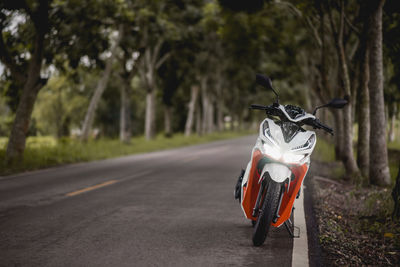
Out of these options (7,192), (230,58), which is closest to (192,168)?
(7,192)

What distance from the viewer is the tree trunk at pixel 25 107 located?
13.1m

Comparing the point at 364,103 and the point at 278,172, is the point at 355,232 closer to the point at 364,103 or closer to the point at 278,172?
the point at 278,172

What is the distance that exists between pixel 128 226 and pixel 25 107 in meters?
9.37

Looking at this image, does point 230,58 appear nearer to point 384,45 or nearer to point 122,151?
point 122,151

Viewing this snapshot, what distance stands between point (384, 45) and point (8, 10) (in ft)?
39.0

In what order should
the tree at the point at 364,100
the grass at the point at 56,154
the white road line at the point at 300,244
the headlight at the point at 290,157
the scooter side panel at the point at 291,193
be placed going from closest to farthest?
the white road line at the point at 300,244 < the headlight at the point at 290,157 < the scooter side panel at the point at 291,193 < the tree at the point at 364,100 < the grass at the point at 56,154

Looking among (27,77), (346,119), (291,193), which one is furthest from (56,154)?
(291,193)

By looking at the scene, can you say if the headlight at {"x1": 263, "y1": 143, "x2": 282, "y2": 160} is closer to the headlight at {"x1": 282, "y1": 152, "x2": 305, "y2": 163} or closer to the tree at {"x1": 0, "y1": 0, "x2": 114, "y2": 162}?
the headlight at {"x1": 282, "y1": 152, "x2": 305, "y2": 163}

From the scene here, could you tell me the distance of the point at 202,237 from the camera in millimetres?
5023

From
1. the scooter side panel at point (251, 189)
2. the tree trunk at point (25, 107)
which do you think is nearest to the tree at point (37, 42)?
the tree trunk at point (25, 107)

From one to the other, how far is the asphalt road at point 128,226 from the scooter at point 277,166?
411 mm

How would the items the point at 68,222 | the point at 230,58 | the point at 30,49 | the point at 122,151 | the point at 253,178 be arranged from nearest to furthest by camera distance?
the point at 253,178, the point at 68,222, the point at 30,49, the point at 122,151, the point at 230,58

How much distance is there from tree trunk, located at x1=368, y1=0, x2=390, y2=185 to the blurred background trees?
0.02m

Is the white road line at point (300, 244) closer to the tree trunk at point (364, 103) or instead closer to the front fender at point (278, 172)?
the front fender at point (278, 172)
